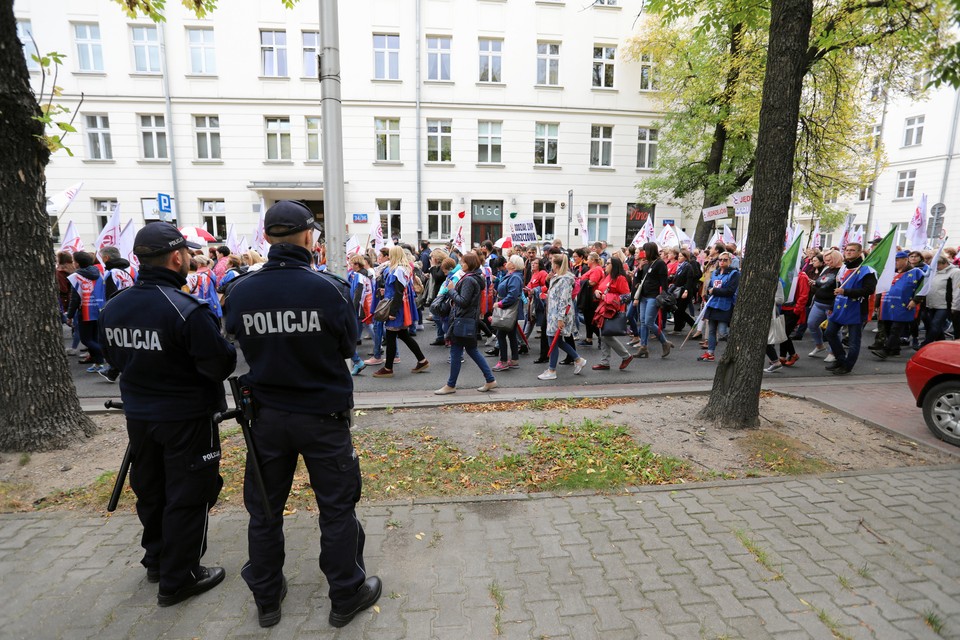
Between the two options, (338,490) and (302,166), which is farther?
(302,166)

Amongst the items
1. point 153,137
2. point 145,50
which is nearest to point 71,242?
point 153,137

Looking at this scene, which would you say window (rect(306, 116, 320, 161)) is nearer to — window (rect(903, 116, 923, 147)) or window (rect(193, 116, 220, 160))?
window (rect(193, 116, 220, 160))

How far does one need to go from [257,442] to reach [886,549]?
3.93 meters

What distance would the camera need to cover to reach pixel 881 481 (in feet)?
14.0

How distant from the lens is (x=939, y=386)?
211 inches

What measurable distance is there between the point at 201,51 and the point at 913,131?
3831 cm

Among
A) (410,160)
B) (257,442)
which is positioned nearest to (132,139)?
(410,160)

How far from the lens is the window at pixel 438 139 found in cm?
2430

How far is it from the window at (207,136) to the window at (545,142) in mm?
14785

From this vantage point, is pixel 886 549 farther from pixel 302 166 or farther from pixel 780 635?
pixel 302 166

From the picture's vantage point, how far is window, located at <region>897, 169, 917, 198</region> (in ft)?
98.8

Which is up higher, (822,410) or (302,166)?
(302,166)

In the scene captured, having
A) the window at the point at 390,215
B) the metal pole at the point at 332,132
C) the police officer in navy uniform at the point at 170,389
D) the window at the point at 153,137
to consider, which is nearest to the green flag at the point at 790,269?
the metal pole at the point at 332,132

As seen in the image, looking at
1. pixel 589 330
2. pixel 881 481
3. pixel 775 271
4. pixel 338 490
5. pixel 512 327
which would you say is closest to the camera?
pixel 338 490
